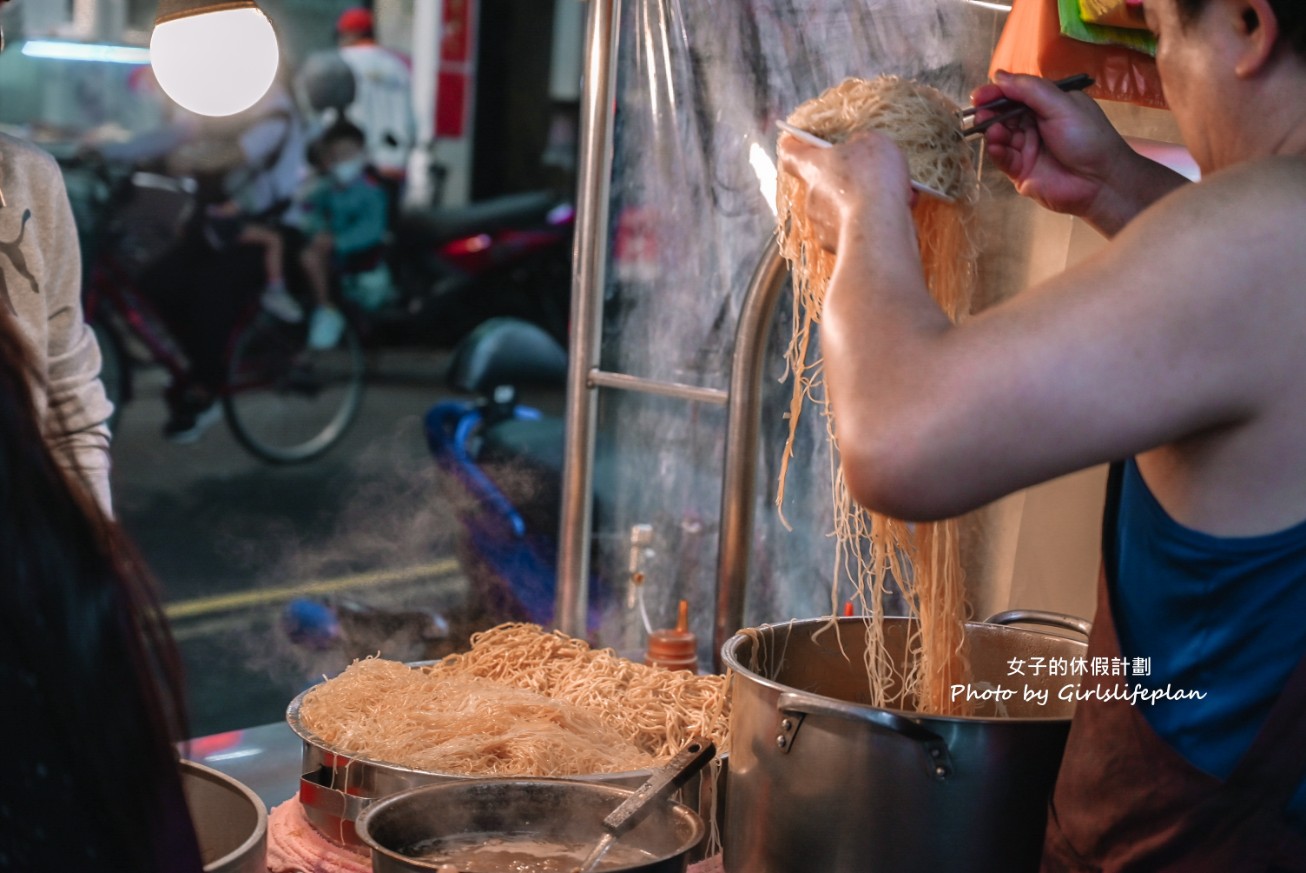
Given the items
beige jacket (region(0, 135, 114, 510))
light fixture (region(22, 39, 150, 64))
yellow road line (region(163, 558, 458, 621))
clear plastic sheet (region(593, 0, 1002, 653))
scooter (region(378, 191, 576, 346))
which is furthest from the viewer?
scooter (region(378, 191, 576, 346))

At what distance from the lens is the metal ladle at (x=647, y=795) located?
1679 millimetres

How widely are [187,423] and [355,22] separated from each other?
4813 millimetres

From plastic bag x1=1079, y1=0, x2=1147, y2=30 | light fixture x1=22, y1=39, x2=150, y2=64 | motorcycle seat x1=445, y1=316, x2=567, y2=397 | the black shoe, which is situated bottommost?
the black shoe

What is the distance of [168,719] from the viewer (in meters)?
1.04

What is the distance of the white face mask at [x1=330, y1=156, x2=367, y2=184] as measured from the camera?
42.4ft

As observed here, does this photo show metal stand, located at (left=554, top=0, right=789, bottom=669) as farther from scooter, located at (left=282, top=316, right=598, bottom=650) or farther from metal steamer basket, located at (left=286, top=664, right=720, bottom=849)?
scooter, located at (left=282, top=316, right=598, bottom=650)

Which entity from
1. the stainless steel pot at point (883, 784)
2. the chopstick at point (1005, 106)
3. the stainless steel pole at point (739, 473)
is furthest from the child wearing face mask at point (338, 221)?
the stainless steel pot at point (883, 784)

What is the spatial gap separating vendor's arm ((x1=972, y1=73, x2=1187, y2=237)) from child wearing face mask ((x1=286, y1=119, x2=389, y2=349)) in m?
10.7

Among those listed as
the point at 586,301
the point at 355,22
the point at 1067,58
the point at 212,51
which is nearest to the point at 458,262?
the point at 355,22

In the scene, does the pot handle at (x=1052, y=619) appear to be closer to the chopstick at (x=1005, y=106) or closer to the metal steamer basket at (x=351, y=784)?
the metal steamer basket at (x=351, y=784)

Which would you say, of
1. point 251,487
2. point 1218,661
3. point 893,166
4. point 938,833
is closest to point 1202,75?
point 893,166

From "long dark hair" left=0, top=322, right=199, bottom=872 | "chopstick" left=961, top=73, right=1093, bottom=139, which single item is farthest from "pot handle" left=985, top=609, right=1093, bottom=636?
"long dark hair" left=0, top=322, right=199, bottom=872

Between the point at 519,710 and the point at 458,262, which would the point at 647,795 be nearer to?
the point at 519,710

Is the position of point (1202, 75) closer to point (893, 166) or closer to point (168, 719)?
point (893, 166)
